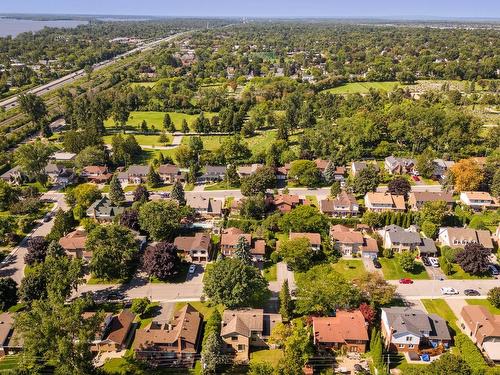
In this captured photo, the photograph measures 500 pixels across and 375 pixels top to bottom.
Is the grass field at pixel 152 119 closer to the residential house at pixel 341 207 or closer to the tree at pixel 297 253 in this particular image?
the residential house at pixel 341 207

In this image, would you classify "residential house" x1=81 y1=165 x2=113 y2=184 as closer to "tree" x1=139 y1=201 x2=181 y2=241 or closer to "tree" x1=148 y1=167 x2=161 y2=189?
"tree" x1=148 y1=167 x2=161 y2=189

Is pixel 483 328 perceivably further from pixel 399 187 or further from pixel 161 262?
pixel 161 262

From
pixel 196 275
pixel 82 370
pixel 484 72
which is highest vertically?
pixel 484 72

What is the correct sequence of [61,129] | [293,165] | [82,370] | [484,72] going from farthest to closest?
[484,72] → [61,129] → [293,165] → [82,370]

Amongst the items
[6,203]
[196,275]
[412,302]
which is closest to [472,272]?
[412,302]

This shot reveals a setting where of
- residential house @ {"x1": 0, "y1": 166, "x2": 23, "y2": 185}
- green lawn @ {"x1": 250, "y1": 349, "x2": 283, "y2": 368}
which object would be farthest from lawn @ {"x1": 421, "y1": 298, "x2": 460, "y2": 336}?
residential house @ {"x1": 0, "y1": 166, "x2": 23, "y2": 185}

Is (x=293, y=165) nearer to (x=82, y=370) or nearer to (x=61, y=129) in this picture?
(x=82, y=370)
